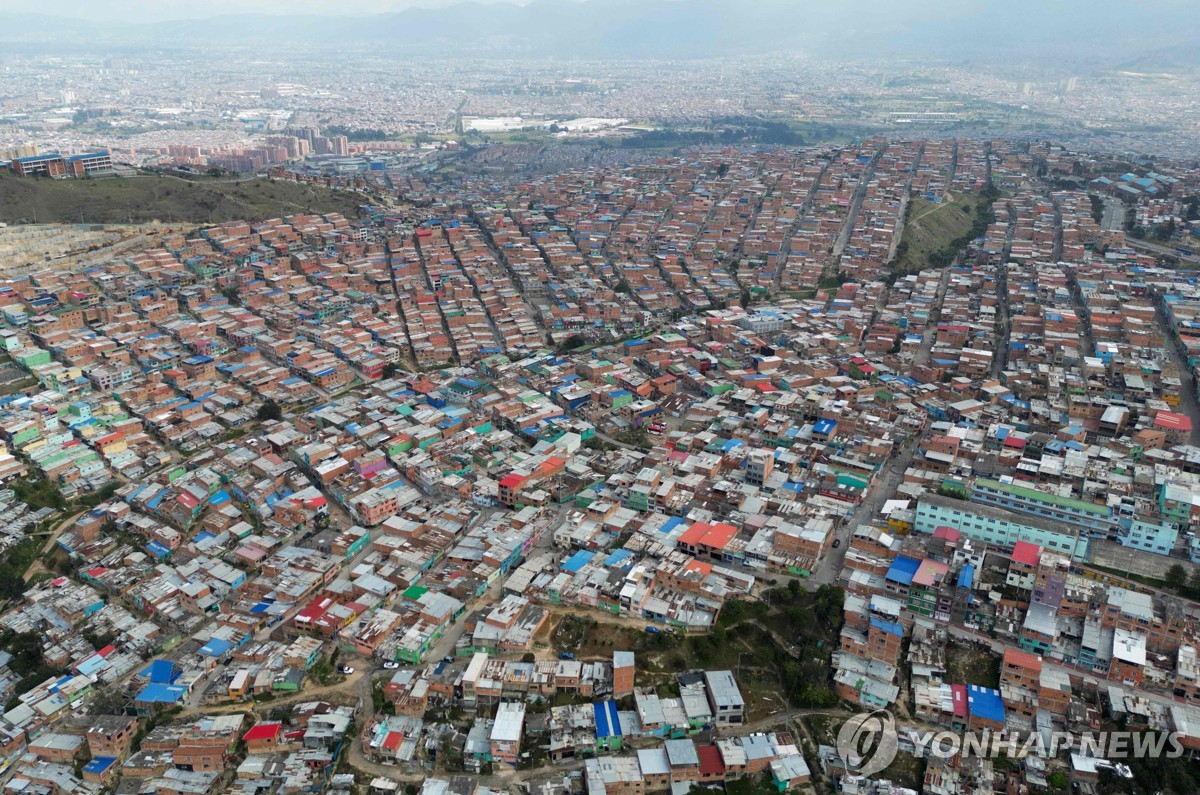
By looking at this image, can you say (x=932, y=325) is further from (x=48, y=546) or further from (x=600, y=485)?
(x=48, y=546)

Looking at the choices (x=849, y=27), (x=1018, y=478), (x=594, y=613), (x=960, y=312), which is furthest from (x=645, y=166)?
(x=849, y=27)

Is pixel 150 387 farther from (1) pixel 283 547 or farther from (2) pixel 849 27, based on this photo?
(2) pixel 849 27

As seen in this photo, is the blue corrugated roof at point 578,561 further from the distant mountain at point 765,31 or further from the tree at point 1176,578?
the distant mountain at point 765,31

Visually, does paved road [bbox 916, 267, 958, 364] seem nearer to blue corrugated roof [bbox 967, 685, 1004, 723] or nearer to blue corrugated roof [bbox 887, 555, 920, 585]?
blue corrugated roof [bbox 887, 555, 920, 585]

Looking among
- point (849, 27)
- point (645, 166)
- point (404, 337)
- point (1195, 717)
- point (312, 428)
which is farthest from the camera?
point (849, 27)

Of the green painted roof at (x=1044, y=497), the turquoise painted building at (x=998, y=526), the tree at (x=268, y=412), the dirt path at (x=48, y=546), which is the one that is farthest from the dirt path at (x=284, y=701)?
the green painted roof at (x=1044, y=497)

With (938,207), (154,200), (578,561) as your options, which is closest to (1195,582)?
(578,561)
